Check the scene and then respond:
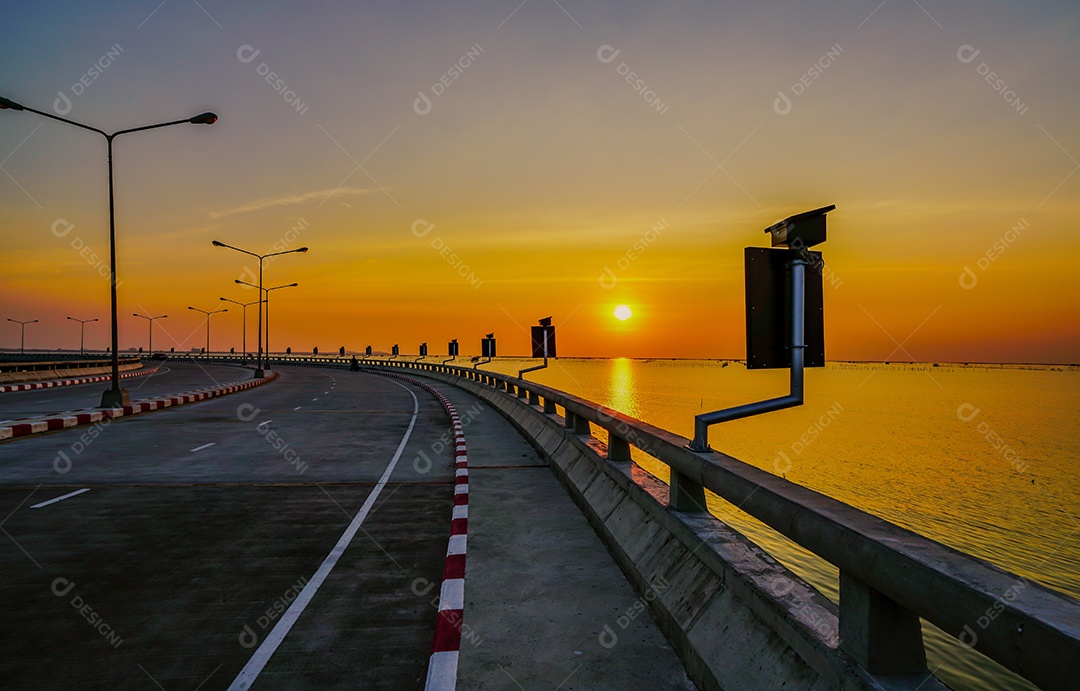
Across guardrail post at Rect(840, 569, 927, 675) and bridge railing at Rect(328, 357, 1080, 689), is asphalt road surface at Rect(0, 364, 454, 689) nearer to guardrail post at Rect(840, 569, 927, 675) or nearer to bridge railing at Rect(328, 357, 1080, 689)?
bridge railing at Rect(328, 357, 1080, 689)

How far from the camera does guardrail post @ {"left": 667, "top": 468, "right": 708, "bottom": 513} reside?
16.1 ft

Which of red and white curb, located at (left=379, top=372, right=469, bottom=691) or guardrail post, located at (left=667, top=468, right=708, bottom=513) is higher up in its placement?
guardrail post, located at (left=667, top=468, right=708, bottom=513)

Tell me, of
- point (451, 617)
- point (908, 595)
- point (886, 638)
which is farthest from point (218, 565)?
point (908, 595)

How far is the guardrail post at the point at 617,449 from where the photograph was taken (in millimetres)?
7273

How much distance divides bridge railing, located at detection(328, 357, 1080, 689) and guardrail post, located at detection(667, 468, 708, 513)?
0.79m

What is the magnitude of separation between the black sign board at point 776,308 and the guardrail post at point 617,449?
2.84 metres

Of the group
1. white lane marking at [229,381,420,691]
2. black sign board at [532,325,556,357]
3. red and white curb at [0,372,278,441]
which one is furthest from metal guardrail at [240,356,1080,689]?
red and white curb at [0,372,278,441]

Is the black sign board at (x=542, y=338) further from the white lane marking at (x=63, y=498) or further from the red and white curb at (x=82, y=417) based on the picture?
the red and white curb at (x=82, y=417)

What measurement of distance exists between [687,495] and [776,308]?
5.22ft

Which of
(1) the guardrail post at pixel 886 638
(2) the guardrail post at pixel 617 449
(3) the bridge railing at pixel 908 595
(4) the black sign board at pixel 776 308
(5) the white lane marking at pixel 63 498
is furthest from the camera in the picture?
(5) the white lane marking at pixel 63 498

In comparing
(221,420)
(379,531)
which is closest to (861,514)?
(379,531)

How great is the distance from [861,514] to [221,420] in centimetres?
2070

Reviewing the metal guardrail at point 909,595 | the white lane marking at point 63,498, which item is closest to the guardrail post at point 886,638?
the metal guardrail at point 909,595

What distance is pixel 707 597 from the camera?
12.7ft
